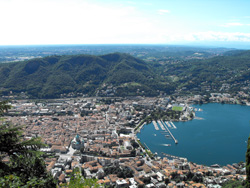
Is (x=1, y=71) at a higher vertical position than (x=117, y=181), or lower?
higher

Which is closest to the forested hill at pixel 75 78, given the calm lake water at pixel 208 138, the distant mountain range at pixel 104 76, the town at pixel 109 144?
the distant mountain range at pixel 104 76

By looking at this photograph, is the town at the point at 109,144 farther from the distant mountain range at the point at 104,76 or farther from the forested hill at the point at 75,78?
the distant mountain range at the point at 104,76

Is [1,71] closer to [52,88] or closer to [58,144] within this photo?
[52,88]

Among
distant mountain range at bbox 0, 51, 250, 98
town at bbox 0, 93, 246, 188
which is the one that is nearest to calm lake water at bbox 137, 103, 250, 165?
town at bbox 0, 93, 246, 188

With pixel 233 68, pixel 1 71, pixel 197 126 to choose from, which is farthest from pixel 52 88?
pixel 233 68

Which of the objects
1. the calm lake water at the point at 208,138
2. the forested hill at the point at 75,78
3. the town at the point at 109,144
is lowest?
the calm lake water at the point at 208,138

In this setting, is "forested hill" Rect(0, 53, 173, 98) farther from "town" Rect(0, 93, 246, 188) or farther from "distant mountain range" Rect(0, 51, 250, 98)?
"town" Rect(0, 93, 246, 188)
